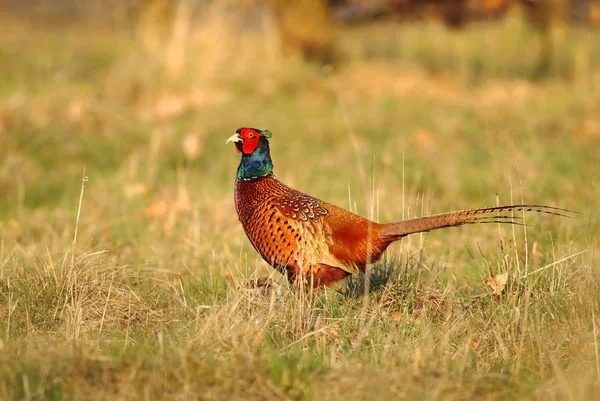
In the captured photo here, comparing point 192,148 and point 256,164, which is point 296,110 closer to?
point 192,148

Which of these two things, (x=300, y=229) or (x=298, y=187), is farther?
(x=298, y=187)

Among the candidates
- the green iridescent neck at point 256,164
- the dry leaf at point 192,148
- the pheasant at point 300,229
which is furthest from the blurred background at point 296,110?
the green iridescent neck at point 256,164

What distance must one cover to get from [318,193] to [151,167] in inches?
56.2

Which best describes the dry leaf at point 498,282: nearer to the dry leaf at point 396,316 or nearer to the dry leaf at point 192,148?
the dry leaf at point 396,316

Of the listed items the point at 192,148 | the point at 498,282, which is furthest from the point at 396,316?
the point at 192,148

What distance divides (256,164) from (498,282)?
1128 millimetres

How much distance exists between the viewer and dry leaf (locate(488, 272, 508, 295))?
3.74 meters

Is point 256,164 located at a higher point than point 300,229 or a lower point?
higher

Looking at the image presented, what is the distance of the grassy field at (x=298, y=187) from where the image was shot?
2982mm

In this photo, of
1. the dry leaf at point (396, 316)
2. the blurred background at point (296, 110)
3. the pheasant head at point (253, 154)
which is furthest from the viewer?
the blurred background at point (296, 110)

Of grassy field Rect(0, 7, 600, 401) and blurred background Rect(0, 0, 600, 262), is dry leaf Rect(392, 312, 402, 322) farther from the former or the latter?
blurred background Rect(0, 0, 600, 262)

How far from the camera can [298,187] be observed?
6.77m

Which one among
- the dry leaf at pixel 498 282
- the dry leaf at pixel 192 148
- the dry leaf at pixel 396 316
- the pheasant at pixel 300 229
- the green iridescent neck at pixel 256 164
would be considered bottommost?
the dry leaf at pixel 396 316

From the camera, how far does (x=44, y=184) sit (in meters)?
6.86
